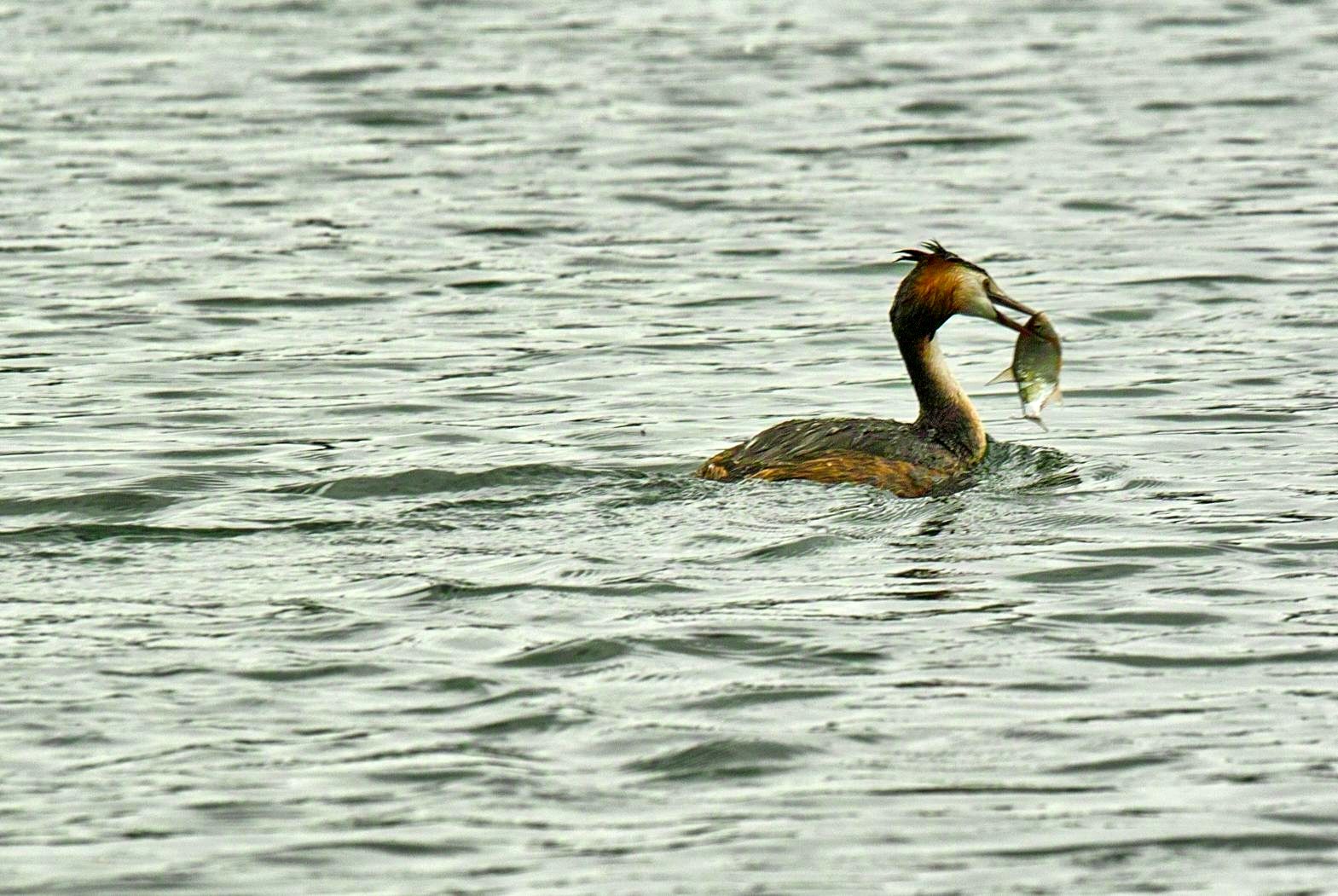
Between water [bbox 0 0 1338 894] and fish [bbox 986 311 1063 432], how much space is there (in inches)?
16.8

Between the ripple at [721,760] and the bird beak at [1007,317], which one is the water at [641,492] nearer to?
the ripple at [721,760]

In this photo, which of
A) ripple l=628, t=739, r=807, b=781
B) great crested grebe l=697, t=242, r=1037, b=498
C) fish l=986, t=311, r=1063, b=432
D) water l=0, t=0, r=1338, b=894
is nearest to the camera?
water l=0, t=0, r=1338, b=894

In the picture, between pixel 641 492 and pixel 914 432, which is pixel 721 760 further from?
pixel 914 432

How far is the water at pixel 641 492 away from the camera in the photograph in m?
7.69

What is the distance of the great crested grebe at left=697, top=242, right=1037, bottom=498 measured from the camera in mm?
11594

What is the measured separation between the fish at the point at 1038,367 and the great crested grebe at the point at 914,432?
0.05m

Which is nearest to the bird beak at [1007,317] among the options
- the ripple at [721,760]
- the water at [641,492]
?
the water at [641,492]

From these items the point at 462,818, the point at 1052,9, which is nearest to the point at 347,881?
the point at 462,818

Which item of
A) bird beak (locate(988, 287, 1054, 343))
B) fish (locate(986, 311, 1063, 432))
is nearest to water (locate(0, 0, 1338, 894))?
fish (locate(986, 311, 1063, 432))

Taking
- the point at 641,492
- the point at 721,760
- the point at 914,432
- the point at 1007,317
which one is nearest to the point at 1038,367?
the point at 1007,317

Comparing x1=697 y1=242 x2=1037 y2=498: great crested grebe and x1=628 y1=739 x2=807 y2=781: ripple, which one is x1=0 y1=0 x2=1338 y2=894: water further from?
x1=697 y1=242 x2=1037 y2=498: great crested grebe

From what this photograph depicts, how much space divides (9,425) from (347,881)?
6913mm

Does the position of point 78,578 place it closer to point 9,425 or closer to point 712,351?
point 9,425

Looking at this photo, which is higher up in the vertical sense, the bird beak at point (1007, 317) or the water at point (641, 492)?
the bird beak at point (1007, 317)
